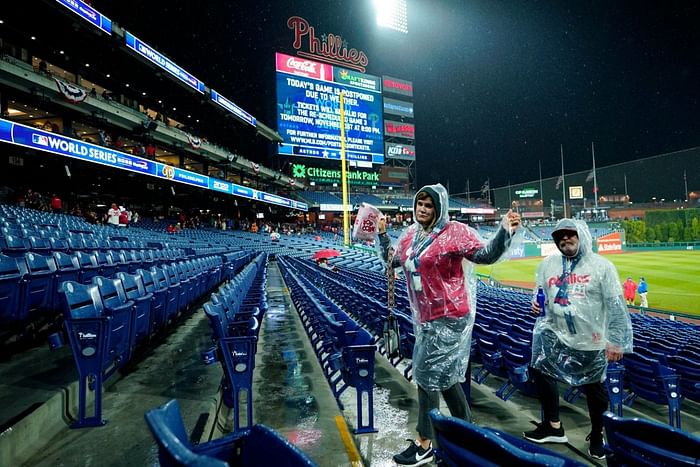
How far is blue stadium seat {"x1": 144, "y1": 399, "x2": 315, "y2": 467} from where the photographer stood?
0.94 metres

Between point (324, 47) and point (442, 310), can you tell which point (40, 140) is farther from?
point (324, 47)

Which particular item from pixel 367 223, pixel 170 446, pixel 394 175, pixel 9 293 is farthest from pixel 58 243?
pixel 394 175

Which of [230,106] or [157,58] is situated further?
[230,106]

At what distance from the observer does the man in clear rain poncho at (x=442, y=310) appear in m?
2.68

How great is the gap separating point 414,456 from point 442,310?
0.93 meters

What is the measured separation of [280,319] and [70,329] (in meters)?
4.73

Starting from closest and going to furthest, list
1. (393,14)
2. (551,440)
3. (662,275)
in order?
(551,440) → (662,275) → (393,14)

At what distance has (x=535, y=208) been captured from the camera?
74188 mm

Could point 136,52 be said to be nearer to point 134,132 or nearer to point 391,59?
point 134,132

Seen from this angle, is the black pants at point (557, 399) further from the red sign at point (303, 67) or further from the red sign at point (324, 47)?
the red sign at point (324, 47)

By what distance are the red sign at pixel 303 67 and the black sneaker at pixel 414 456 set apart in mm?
44426

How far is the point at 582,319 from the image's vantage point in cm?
302

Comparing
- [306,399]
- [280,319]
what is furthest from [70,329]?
[280,319]

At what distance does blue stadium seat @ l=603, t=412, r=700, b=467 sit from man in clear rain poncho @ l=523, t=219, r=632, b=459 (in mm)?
1530
